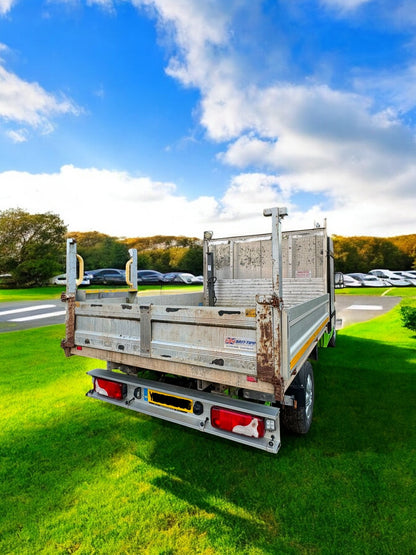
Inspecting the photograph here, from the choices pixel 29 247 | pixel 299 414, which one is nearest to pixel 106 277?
pixel 29 247

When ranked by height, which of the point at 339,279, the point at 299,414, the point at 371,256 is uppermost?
the point at 371,256

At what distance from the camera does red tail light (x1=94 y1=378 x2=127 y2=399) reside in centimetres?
298

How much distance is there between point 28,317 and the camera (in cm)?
1163

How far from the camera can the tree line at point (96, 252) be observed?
29.3 metres

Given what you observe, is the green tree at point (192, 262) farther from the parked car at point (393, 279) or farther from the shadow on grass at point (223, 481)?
the shadow on grass at point (223, 481)

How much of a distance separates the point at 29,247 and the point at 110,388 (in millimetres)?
31566

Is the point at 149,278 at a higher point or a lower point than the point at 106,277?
lower

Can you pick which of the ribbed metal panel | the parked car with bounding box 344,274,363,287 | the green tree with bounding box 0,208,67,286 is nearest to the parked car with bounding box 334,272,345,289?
the ribbed metal panel

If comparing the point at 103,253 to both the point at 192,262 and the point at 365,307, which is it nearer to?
the point at 192,262

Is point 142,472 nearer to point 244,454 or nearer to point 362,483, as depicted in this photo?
point 244,454

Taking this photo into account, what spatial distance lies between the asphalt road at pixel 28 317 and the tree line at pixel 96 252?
17.5 m

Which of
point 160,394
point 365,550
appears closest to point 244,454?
point 160,394

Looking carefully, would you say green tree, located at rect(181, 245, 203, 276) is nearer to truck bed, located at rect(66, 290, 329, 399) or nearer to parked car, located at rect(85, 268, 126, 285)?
parked car, located at rect(85, 268, 126, 285)

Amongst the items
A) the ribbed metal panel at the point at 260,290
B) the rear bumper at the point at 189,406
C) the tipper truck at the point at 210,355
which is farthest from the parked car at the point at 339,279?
the rear bumper at the point at 189,406
